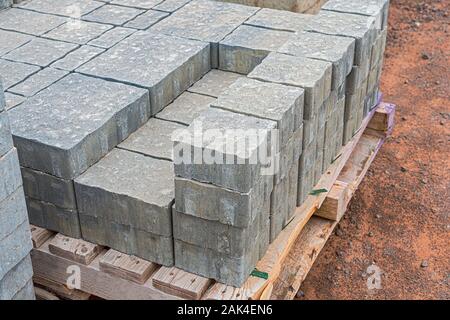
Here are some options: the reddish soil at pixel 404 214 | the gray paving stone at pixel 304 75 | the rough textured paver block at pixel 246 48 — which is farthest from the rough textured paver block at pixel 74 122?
the reddish soil at pixel 404 214

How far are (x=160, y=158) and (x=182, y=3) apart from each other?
252 centimetres

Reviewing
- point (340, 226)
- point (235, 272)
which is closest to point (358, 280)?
point (340, 226)

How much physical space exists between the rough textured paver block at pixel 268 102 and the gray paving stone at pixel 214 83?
941mm

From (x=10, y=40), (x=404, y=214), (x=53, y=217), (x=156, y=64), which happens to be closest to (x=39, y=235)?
(x=53, y=217)

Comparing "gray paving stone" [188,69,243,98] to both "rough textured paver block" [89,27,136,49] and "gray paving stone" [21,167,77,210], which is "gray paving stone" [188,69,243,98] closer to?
"rough textured paver block" [89,27,136,49]

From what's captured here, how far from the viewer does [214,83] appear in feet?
18.0

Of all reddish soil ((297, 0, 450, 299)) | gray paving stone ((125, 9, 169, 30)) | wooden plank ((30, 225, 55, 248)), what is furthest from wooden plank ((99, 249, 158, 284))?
gray paving stone ((125, 9, 169, 30))

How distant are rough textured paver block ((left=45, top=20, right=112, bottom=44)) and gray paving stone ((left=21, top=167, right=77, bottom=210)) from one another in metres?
1.80

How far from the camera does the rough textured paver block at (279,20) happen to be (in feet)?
19.6

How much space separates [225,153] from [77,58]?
226 cm

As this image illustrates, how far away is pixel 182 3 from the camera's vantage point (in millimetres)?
6512

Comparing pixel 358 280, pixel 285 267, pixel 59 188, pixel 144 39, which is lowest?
pixel 358 280
